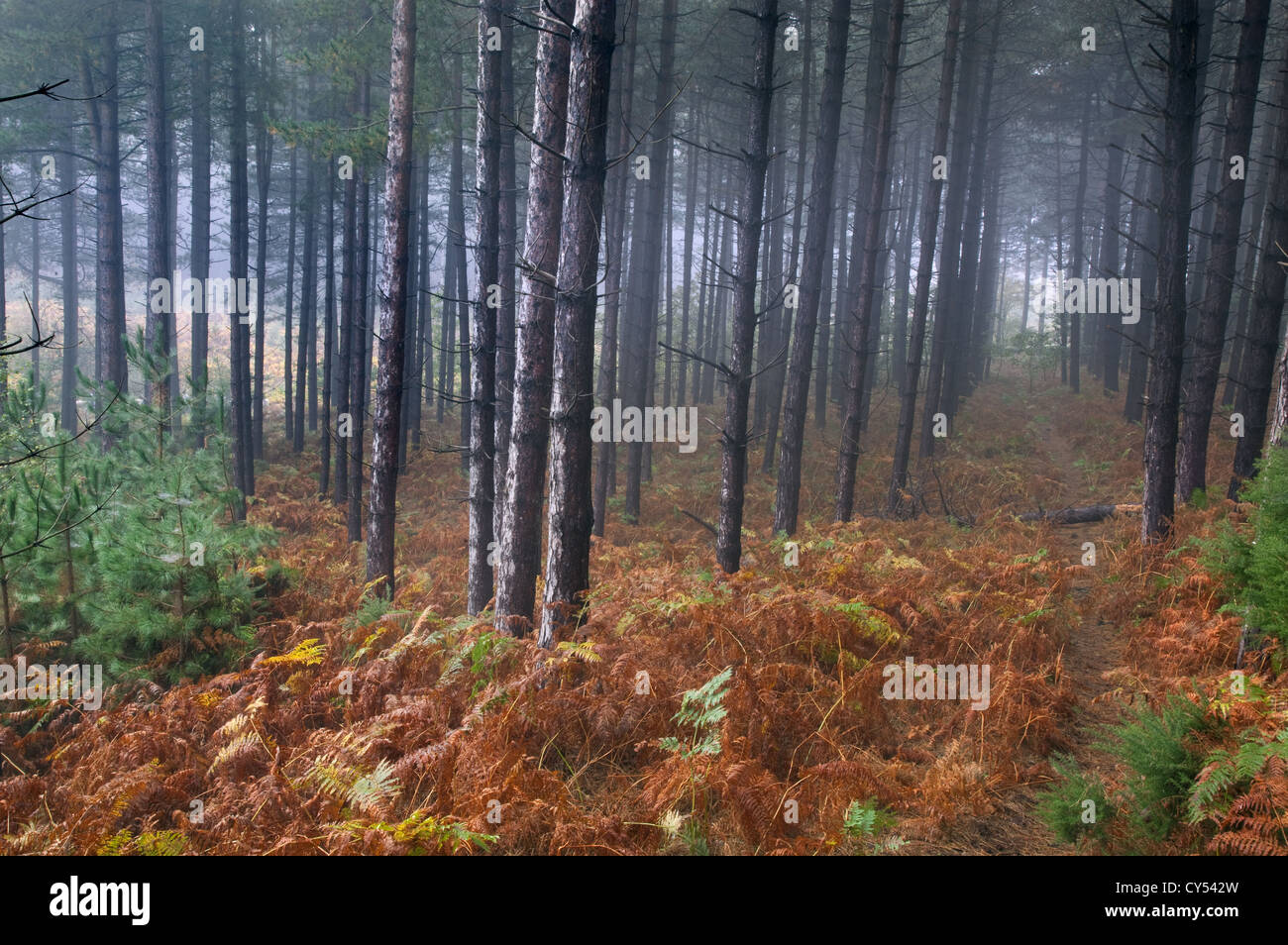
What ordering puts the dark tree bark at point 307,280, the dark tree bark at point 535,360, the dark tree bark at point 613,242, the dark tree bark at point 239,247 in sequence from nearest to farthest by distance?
the dark tree bark at point 535,360
the dark tree bark at point 613,242
the dark tree bark at point 239,247
the dark tree bark at point 307,280

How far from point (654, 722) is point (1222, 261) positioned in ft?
47.7

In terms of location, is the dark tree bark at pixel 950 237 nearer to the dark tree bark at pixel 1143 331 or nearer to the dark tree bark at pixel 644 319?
the dark tree bark at pixel 1143 331

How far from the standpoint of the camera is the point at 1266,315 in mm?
12633

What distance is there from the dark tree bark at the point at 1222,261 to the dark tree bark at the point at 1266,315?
455 millimetres

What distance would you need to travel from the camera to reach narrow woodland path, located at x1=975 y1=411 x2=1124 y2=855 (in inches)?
182

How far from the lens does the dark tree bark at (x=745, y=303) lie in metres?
9.19

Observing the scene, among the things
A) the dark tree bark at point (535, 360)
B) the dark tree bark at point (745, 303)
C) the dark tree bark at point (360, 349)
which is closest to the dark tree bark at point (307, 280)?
the dark tree bark at point (360, 349)

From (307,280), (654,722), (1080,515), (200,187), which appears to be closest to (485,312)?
(654,722)

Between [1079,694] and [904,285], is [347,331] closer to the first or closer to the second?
[1079,694]

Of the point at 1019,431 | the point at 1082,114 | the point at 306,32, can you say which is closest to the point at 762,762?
the point at 1019,431

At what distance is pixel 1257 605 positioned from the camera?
6152 millimetres

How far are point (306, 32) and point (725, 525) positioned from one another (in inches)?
798

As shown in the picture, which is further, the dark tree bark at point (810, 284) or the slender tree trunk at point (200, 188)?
the slender tree trunk at point (200, 188)
